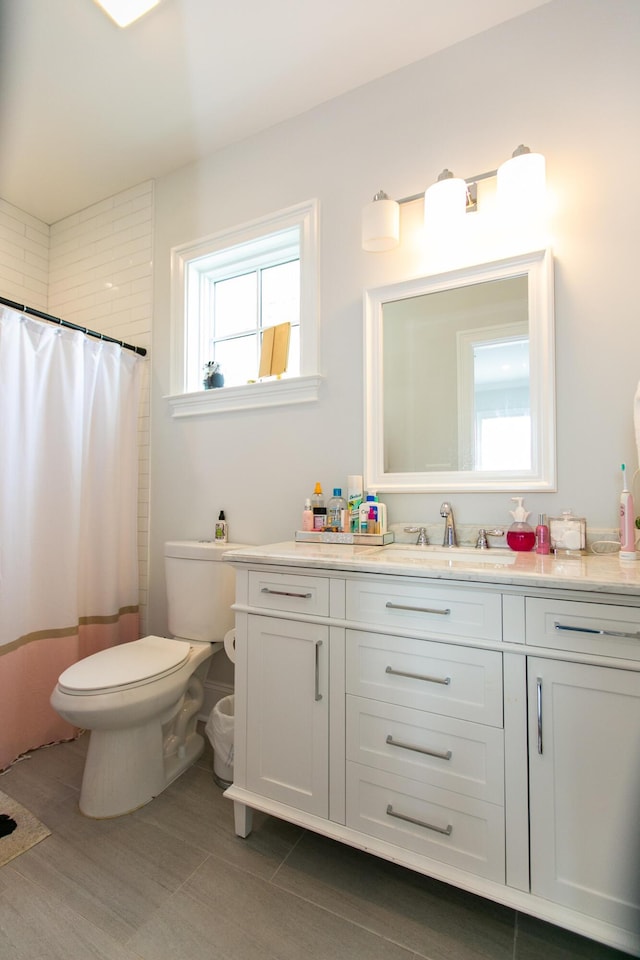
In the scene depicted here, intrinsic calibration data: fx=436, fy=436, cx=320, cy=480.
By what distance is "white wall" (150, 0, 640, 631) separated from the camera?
132cm

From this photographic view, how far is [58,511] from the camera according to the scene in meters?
1.95

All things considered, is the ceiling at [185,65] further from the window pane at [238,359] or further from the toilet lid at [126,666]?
the toilet lid at [126,666]

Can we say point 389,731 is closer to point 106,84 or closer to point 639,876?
point 639,876

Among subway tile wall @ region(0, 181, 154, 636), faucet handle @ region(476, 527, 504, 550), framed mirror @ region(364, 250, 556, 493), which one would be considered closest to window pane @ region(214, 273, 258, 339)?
subway tile wall @ region(0, 181, 154, 636)

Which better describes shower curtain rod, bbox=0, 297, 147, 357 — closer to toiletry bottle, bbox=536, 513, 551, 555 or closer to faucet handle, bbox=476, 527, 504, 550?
faucet handle, bbox=476, 527, 504, 550

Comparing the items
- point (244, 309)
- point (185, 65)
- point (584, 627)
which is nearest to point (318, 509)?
point (584, 627)

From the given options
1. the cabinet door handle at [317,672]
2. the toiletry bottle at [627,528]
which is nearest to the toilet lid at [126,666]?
the cabinet door handle at [317,672]

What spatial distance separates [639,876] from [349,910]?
683 millimetres

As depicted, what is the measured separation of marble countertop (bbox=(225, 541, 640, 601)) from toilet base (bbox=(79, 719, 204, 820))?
765 millimetres

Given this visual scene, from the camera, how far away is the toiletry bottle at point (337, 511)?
161 centimetres

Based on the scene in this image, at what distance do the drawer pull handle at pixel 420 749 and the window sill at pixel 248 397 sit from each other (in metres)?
1.24

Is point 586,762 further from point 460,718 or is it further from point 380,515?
point 380,515

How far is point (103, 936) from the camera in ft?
3.43

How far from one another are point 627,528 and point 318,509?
0.97 meters
